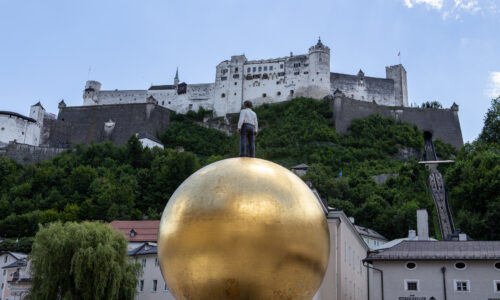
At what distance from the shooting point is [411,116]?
94188mm

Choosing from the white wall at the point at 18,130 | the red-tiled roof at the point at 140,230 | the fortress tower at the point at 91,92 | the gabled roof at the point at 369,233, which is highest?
the fortress tower at the point at 91,92

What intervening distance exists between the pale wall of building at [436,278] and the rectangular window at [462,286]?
14cm

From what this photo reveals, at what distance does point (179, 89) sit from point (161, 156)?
25734mm

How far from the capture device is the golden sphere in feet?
13.5

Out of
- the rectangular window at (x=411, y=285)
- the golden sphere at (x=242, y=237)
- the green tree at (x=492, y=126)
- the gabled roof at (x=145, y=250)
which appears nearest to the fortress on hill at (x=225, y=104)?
the green tree at (x=492, y=126)

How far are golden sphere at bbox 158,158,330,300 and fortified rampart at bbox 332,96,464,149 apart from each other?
86888 millimetres

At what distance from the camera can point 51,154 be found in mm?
87938

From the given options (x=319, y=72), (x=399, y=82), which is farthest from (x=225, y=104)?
(x=399, y=82)

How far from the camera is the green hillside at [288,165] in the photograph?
178 ft

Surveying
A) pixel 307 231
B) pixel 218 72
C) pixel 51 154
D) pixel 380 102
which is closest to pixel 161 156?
pixel 51 154

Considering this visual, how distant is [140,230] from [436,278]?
30815 millimetres

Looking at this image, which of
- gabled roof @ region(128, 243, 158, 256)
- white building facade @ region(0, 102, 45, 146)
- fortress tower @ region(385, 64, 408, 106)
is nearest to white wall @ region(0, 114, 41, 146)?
white building facade @ region(0, 102, 45, 146)

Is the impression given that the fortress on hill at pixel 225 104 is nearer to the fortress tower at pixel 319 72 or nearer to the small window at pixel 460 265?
the fortress tower at pixel 319 72

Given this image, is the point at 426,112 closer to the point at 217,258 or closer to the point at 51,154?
the point at 51,154
